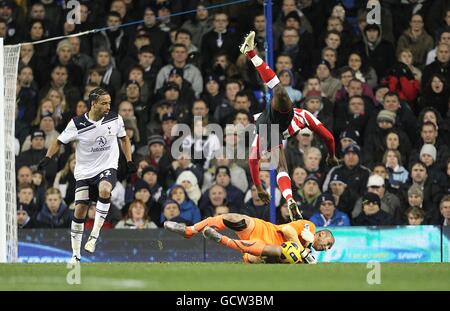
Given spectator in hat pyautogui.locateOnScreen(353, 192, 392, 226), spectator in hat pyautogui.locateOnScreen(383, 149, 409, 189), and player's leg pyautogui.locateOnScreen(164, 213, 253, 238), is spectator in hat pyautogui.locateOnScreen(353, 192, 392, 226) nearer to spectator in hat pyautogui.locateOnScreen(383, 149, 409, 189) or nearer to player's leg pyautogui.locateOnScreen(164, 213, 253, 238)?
spectator in hat pyautogui.locateOnScreen(383, 149, 409, 189)

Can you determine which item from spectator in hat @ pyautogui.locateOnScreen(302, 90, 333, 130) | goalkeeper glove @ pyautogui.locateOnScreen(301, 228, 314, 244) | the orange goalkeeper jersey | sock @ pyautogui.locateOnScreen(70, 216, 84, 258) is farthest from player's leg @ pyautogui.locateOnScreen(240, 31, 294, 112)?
spectator in hat @ pyautogui.locateOnScreen(302, 90, 333, 130)

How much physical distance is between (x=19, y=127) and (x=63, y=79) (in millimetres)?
1164

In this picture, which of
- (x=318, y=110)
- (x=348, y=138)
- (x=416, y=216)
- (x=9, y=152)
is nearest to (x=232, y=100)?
(x=318, y=110)

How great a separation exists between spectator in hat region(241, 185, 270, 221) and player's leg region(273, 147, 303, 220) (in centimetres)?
236

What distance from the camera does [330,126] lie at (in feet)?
78.6

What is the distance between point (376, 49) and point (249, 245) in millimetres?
7578

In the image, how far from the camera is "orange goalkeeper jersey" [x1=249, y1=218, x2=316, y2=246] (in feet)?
61.3

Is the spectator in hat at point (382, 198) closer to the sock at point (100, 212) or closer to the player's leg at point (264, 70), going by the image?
the player's leg at point (264, 70)

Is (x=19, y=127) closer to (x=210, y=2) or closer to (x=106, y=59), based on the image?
(x=106, y=59)

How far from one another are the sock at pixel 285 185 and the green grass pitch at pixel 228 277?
2042 mm

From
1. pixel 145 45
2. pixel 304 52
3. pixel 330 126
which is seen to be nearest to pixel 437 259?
pixel 330 126

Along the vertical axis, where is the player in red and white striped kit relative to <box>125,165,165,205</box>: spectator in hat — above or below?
above

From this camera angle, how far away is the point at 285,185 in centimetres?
1984

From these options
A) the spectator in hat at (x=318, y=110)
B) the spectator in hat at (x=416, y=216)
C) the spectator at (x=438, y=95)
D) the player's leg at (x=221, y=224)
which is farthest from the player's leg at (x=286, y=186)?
the spectator at (x=438, y=95)
